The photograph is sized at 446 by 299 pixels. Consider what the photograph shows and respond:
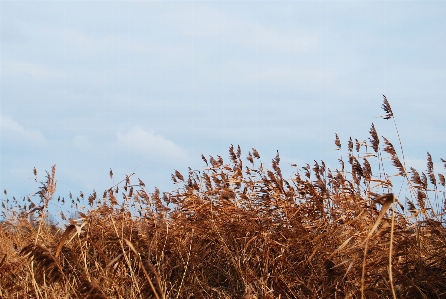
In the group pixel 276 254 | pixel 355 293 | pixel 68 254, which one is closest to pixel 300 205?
pixel 276 254

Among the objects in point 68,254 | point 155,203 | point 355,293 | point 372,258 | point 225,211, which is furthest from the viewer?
point 155,203

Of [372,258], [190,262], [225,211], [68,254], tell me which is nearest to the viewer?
[372,258]

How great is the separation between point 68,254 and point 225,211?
5.29ft

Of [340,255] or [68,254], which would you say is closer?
Result: [340,255]

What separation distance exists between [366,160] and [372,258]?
43.0 inches

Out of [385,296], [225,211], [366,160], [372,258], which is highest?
[366,160]

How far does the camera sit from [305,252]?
4.13 m

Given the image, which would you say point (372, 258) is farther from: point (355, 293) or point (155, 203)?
point (155, 203)

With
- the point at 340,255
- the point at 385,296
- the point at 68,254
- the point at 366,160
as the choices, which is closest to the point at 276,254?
the point at 340,255

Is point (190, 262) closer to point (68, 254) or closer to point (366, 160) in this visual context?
point (68, 254)

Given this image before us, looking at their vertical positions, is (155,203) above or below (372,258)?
above

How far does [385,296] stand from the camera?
153 inches

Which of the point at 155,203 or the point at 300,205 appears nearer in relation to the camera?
the point at 300,205

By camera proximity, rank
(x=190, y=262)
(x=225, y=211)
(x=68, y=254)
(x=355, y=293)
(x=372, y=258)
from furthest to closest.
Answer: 1. (x=68, y=254)
2. (x=225, y=211)
3. (x=190, y=262)
4. (x=372, y=258)
5. (x=355, y=293)
